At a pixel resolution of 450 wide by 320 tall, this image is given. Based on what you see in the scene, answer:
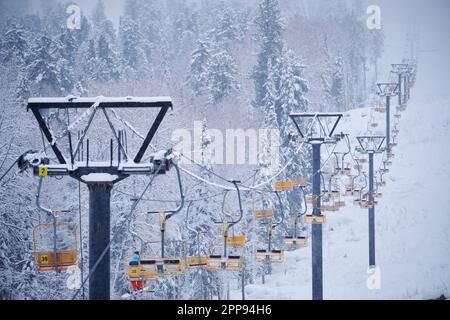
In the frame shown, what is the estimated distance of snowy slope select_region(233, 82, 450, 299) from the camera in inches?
822

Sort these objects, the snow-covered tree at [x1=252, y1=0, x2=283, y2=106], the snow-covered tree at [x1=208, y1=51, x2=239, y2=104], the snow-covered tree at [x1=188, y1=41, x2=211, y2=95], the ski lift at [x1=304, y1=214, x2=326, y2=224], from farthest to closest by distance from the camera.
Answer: the snow-covered tree at [x1=188, y1=41, x2=211, y2=95] → the snow-covered tree at [x1=208, y1=51, x2=239, y2=104] → the snow-covered tree at [x1=252, y1=0, x2=283, y2=106] → the ski lift at [x1=304, y1=214, x2=326, y2=224]

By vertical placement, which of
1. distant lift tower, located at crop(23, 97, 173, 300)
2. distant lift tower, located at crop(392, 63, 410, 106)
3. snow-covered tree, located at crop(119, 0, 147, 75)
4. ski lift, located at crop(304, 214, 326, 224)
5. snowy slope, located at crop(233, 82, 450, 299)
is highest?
snow-covered tree, located at crop(119, 0, 147, 75)

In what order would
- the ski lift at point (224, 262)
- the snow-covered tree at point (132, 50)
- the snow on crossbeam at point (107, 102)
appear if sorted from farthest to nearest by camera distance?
the snow-covered tree at point (132, 50) → the ski lift at point (224, 262) → the snow on crossbeam at point (107, 102)

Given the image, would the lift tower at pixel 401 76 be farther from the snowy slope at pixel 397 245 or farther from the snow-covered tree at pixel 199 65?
the snow-covered tree at pixel 199 65

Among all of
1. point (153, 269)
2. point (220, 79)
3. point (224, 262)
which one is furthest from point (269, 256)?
point (220, 79)

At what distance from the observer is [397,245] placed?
25.1 m

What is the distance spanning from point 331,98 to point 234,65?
11799 millimetres

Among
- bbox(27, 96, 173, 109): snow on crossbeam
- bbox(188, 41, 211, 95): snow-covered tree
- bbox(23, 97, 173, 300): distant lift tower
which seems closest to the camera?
bbox(23, 97, 173, 300): distant lift tower

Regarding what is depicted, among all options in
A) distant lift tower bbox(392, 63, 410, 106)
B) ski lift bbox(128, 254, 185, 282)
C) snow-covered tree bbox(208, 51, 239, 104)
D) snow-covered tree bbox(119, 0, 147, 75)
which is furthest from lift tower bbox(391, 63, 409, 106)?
ski lift bbox(128, 254, 185, 282)

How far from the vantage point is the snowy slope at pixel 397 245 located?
2088cm

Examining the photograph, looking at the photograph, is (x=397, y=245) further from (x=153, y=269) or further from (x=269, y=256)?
(x=153, y=269)

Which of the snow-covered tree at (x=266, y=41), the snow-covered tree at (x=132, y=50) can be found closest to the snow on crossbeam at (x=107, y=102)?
the snow-covered tree at (x=266, y=41)

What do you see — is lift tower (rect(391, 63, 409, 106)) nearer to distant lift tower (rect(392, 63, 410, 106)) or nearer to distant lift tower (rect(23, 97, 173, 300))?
distant lift tower (rect(392, 63, 410, 106))
